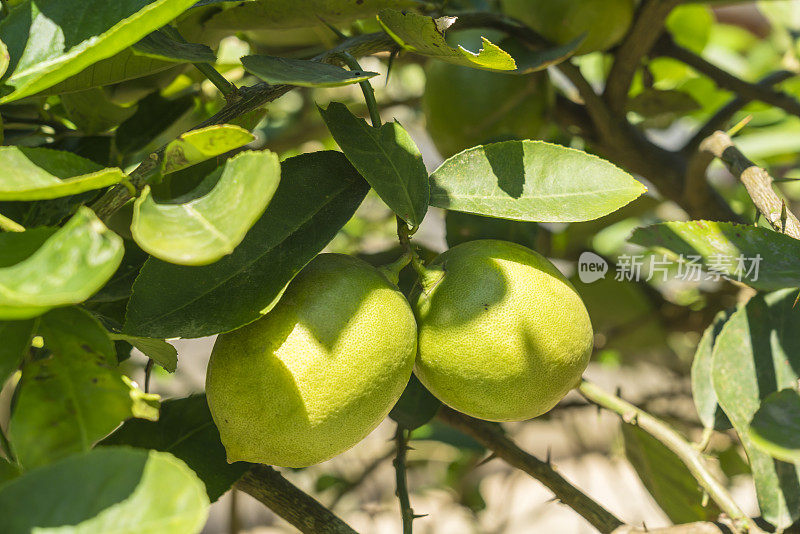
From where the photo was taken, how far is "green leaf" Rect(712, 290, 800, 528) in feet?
1.94

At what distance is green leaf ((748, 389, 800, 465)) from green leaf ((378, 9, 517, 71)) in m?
0.26

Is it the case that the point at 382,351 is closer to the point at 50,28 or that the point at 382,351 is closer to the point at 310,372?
the point at 310,372

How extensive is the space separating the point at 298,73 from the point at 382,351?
17 centimetres

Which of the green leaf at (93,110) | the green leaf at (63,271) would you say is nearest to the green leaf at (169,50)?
the green leaf at (63,271)

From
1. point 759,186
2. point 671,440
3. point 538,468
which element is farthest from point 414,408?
point 759,186

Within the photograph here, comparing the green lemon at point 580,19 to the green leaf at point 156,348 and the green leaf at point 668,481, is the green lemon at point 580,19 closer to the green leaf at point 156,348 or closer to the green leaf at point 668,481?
the green leaf at point 668,481

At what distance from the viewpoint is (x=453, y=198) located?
0.48 metres

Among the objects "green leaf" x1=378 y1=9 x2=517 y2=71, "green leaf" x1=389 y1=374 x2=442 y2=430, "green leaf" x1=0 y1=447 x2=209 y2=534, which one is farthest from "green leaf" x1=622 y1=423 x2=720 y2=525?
"green leaf" x1=0 y1=447 x2=209 y2=534

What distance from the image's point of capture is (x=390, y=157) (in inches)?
18.2

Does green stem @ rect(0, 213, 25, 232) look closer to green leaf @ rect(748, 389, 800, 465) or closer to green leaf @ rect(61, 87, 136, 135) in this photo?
green leaf @ rect(61, 87, 136, 135)

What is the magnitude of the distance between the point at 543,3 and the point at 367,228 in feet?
2.93

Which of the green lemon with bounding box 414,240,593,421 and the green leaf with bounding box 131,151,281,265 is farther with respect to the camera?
the green lemon with bounding box 414,240,593,421

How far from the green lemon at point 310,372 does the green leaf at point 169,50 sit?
0.47ft

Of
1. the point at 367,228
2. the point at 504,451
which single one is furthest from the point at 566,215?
the point at 367,228
